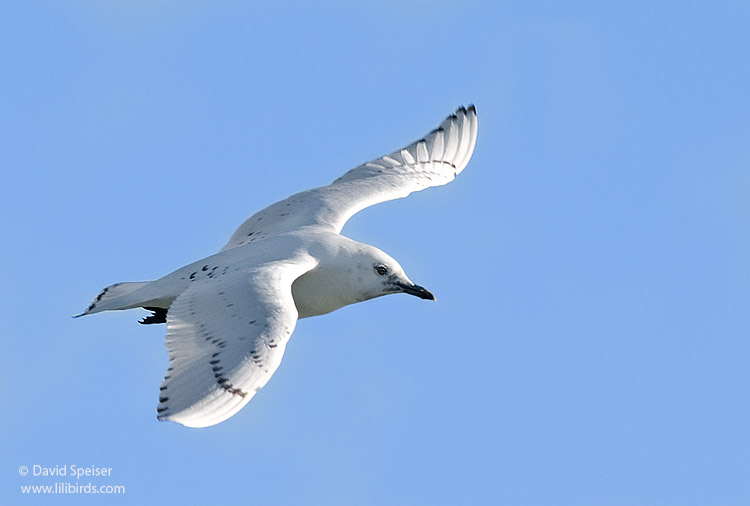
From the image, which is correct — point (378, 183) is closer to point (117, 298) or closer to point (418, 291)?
point (418, 291)

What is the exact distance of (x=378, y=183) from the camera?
1692 cm

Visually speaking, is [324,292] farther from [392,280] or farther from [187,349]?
[187,349]

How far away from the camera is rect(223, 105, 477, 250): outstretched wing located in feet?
52.3

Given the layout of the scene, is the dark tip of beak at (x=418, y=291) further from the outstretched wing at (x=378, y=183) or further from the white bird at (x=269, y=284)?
the outstretched wing at (x=378, y=183)

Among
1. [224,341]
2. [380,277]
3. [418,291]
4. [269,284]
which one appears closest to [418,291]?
[418,291]

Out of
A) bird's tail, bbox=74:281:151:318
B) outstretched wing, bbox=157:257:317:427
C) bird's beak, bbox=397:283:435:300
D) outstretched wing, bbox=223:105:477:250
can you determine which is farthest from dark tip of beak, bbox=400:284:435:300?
bird's tail, bbox=74:281:151:318

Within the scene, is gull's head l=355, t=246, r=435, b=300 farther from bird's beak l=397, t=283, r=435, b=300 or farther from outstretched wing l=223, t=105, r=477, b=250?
outstretched wing l=223, t=105, r=477, b=250

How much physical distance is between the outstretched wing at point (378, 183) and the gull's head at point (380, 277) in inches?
43.6

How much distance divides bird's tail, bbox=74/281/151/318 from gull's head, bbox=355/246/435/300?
7.34 feet

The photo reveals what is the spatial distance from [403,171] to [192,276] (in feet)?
13.5

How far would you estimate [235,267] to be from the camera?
1391 cm

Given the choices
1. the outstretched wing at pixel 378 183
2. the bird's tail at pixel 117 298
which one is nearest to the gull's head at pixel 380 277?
the outstretched wing at pixel 378 183

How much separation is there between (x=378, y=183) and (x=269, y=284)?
13.0 feet

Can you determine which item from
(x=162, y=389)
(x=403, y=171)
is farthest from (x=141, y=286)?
(x=403, y=171)
